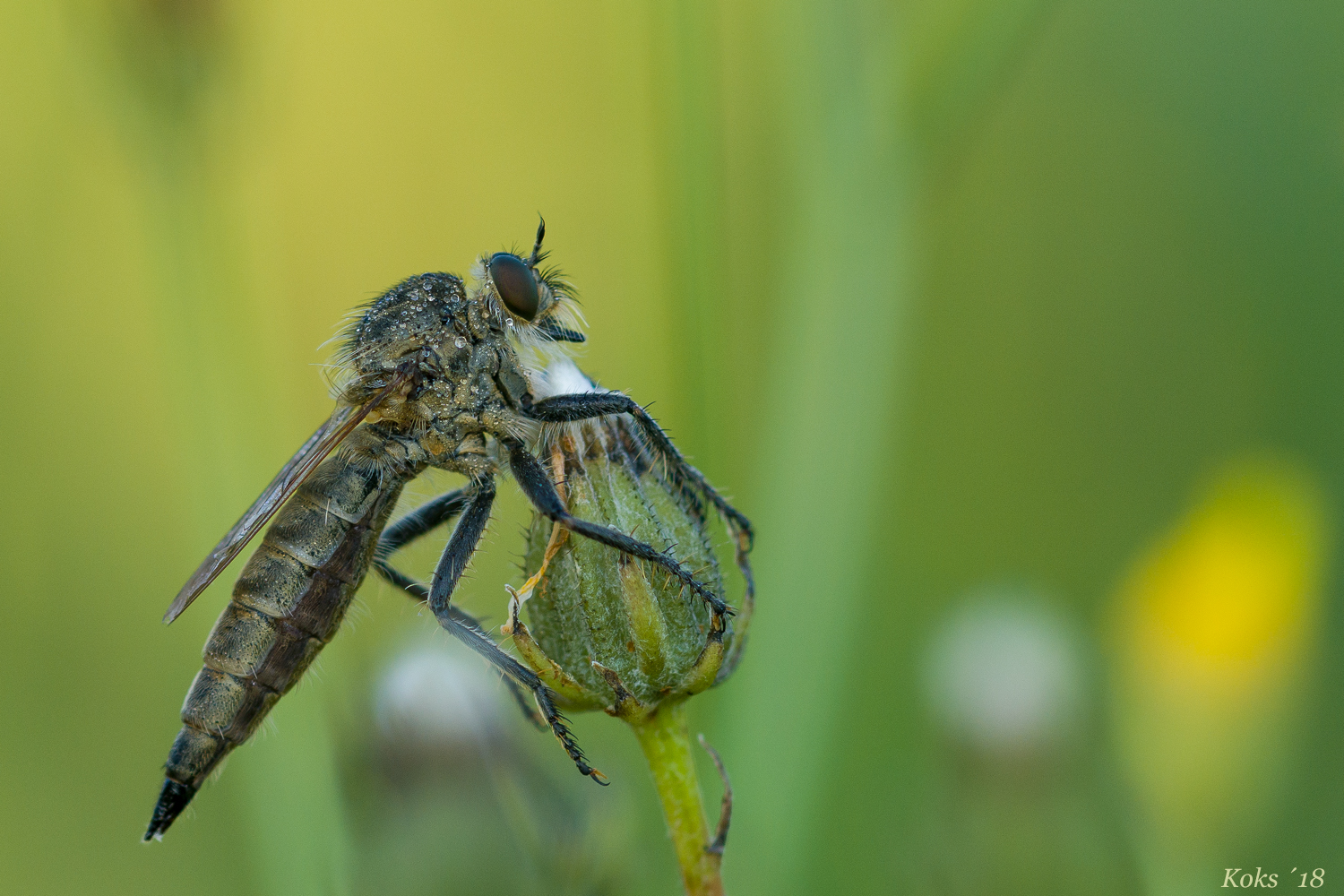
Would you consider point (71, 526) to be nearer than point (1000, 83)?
No

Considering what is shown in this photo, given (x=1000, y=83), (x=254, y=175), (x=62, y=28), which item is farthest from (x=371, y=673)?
(x=254, y=175)

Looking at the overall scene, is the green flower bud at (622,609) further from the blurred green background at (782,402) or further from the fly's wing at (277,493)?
the fly's wing at (277,493)

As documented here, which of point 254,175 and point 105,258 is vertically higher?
point 254,175

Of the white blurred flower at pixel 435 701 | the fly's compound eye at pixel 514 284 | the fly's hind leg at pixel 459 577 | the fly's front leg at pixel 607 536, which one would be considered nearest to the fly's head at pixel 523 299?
the fly's compound eye at pixel 514 284

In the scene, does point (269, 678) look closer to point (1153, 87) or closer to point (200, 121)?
point (200, 121)

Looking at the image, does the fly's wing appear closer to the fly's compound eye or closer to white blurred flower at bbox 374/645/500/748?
the fly's compound eye

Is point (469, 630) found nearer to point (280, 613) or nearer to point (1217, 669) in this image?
point (280, 613)
